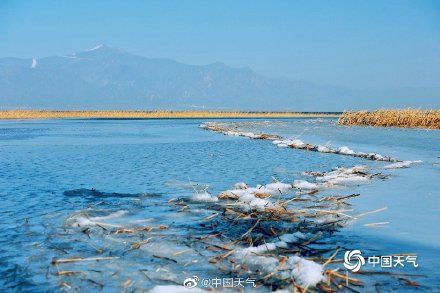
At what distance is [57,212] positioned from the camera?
854 centimetres

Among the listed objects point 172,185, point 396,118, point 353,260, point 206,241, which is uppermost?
point 396,118

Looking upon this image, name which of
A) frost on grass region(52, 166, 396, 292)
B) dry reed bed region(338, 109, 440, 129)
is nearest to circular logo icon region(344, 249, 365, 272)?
frost on grass region(52, 166, 396, 292)

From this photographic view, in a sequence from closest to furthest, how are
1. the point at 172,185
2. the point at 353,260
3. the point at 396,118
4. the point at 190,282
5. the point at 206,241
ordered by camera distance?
1. the point at 190,282
2. the point at 353,260
3. the point at 206,241
4. the point at 172,185
5. the point at 396,118

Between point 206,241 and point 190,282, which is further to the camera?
point 206,241

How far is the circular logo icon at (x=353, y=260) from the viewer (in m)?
5.33

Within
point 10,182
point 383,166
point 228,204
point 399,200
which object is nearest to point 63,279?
point 228,204

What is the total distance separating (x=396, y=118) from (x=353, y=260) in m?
40.4

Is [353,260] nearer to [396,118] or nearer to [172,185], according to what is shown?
[172,185]

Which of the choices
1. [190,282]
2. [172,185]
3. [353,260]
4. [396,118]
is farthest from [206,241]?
[396,118]

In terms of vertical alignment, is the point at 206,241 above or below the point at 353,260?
below

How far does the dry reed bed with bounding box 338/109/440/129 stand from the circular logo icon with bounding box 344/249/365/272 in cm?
3746

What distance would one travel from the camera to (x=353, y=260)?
221 inches

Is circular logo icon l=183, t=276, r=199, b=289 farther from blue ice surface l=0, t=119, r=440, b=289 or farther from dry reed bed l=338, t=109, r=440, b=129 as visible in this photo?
dry reed bed l=338, t=109, r=440, b=129

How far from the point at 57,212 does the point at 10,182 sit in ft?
14.9
